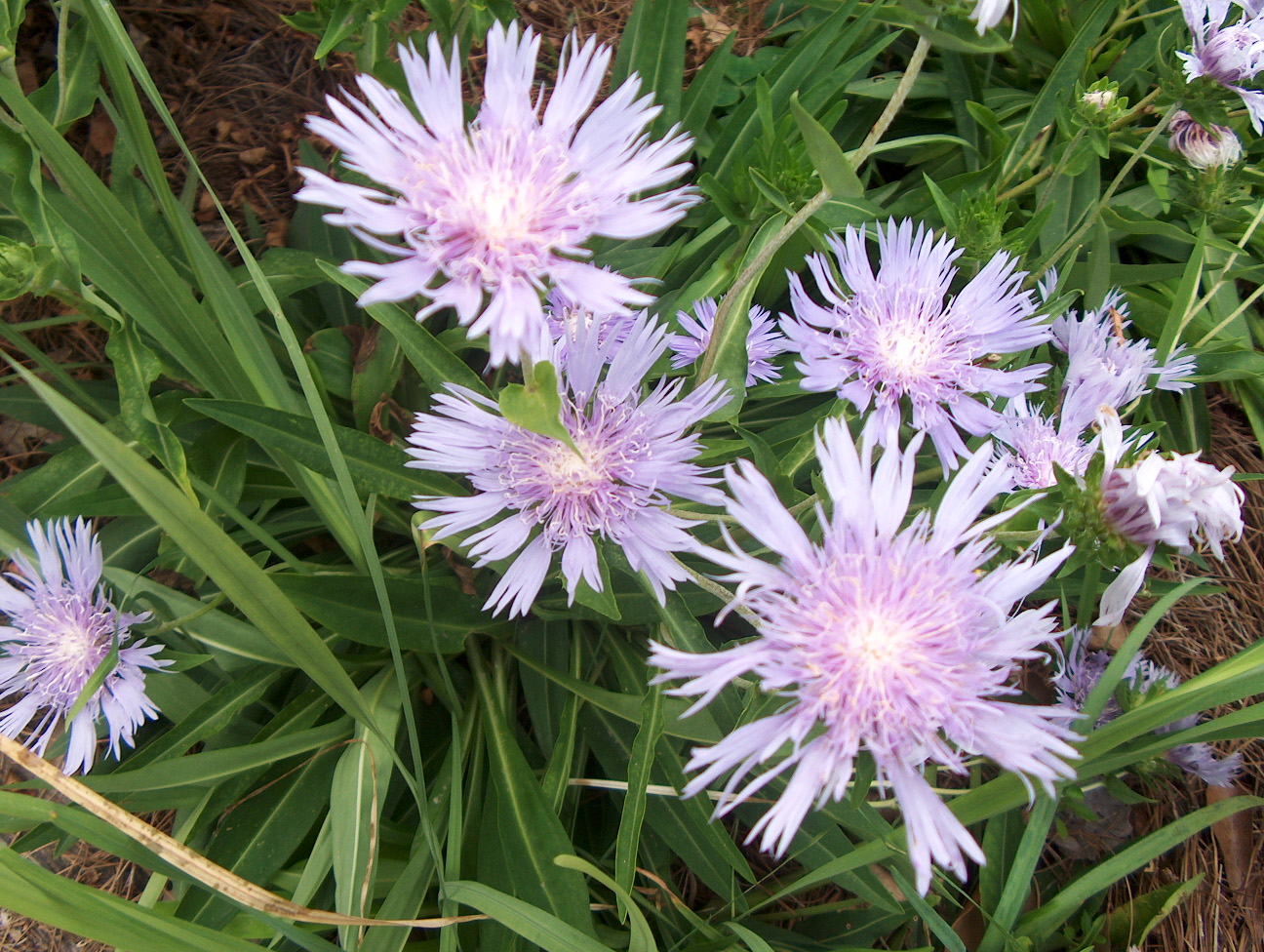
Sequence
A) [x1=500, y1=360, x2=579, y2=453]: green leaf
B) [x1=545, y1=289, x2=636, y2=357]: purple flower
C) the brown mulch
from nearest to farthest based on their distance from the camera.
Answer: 1. [x1=500, y1=360, x2=579, y2=453]: green leaf
2. [x1=545, y1=289, x2=636, y2=357]: purple flower
3. the brown mulch

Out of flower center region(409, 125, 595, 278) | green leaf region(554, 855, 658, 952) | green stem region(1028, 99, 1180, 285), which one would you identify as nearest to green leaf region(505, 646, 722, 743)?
green leaf region(554, 855, 658, 952)

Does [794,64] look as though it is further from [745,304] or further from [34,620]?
[34,620]

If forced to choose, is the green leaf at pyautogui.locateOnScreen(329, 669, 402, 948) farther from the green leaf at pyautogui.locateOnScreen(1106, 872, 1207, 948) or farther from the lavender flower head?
the green leaf at pyautogui.locateOnScreen(1106, 872, 1207, 948)

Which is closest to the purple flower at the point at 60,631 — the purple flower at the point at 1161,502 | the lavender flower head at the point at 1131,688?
the purple flower at the point at 1161,502

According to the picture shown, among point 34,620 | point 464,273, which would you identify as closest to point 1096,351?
point 464,273

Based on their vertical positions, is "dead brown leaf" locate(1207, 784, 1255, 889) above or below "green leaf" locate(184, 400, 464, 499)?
below

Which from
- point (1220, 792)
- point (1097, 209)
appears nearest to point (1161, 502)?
point (1097, 209)

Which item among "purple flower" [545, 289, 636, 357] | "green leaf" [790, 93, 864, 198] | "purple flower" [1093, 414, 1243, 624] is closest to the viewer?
"green leaf" [790, 93, 864, 198]
